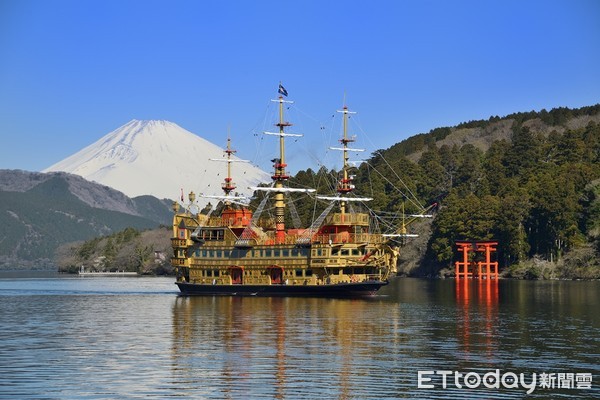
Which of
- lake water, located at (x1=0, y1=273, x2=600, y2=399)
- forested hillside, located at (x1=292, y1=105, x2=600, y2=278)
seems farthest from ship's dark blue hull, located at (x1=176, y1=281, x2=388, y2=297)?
forested hillside, located at (x1=292, y1=105, x2=600, y2=278)

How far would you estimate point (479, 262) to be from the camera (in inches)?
4695

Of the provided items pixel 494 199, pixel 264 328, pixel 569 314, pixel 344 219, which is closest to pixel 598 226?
pixel 494 199

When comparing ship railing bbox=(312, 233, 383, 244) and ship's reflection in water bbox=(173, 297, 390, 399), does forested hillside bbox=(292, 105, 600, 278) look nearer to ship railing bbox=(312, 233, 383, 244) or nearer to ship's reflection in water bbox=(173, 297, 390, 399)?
ship railing bbox=(312, 233, 383, 244)

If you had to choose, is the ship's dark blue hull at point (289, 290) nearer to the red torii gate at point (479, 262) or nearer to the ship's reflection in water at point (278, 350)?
the ship's reflection in water at point (278, 350)

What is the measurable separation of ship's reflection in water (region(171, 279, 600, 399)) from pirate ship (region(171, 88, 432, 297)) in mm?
10217

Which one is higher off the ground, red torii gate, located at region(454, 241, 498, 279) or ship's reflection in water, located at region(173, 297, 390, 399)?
red torii gate, located at region(454, 241, 498, 279)

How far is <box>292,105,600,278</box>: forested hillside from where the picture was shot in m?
A: 116

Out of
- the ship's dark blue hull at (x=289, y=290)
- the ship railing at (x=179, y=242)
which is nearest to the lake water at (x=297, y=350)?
the ship's dark blue hull at (x=289, y=290)

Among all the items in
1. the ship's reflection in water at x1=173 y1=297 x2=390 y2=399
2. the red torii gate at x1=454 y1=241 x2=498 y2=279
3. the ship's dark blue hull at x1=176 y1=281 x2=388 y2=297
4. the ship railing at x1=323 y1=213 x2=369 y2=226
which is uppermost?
the ship railing at x1=323 y1=213 x2=369 y2=226

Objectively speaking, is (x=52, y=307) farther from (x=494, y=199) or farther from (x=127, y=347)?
(x=494, y=199)

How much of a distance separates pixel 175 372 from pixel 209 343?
322 inches

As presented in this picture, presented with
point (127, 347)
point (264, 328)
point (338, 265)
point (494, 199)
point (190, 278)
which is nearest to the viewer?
point (127, 347)

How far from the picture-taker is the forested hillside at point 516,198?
116m

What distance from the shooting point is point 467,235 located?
405 feet
